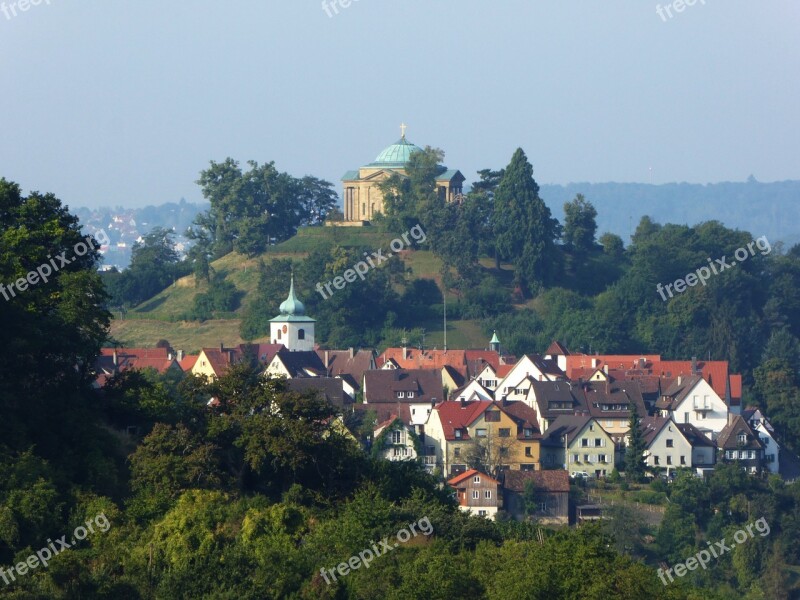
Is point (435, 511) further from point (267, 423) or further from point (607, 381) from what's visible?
point (607, 381)

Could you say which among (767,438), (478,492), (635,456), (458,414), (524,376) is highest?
(524,376)

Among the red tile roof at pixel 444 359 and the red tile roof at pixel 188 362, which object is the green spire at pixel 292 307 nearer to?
the red tile roof at pixel 444 359

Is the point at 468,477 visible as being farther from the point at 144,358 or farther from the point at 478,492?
the point at 144,358

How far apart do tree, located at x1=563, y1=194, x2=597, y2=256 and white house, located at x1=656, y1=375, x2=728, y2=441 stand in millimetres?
33589

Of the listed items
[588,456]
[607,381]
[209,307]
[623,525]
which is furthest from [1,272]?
[209,307]

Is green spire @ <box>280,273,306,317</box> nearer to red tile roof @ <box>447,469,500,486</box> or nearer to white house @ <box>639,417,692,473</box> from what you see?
white house @ <box>639,417,692,473</box>

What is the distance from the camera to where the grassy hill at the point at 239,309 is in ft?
333

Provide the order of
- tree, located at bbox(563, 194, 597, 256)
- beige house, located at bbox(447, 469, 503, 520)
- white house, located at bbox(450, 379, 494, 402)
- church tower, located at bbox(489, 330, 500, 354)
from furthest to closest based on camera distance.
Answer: tree, located at bbox(563, 194, 597, 256), church tower, located at bbox(489, 330, 500, 354), white house, located at bbox(450, 379, 494, 402), beige house, located at bbox(447, 469, 503, 520)

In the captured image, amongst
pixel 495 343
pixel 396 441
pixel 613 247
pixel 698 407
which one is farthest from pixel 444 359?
pixel 613 247

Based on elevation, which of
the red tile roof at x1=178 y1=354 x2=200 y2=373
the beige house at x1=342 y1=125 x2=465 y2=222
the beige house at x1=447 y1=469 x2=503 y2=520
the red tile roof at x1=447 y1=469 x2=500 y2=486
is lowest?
the beige house at x1=447 y1=469 x2=503 y2=520

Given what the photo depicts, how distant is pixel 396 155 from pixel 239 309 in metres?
22.0

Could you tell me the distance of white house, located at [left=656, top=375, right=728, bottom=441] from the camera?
77.7m

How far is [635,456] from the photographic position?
68562mm

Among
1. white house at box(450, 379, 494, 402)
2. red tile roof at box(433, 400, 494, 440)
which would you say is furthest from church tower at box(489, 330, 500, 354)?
red tile roof at box(433, 400, 494, 440)
